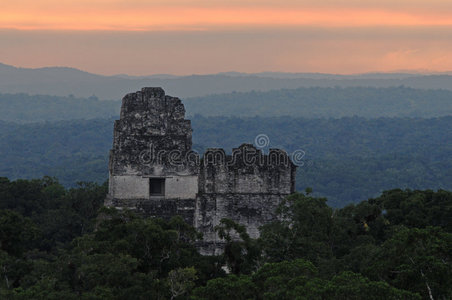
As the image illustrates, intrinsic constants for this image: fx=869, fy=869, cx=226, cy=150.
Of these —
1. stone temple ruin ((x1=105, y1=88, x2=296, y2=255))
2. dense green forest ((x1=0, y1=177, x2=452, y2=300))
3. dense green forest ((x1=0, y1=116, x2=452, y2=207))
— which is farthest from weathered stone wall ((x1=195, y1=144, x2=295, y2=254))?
dense green forest ((x1=0, y1=116, x2=452, y2=207))

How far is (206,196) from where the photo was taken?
23.3 m

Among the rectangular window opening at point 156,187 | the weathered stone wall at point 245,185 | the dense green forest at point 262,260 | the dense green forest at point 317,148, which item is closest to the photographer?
the dense green forest at point 262,260

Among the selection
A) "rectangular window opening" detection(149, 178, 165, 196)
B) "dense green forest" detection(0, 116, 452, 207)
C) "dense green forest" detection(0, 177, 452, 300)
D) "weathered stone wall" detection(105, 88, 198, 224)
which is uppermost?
"dense green forest" detection(0, 116, 452, 207)

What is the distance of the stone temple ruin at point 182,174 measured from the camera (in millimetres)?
23344

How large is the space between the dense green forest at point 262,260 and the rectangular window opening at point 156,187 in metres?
2.29

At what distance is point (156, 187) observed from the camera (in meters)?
24.6

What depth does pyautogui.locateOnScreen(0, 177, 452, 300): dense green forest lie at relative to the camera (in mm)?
15500

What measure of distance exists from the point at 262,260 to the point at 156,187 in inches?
256

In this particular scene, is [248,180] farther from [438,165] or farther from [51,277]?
[438,165]

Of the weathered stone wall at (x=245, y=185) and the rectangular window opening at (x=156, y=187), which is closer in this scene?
the weathered stone wall at (x=245, y=185)

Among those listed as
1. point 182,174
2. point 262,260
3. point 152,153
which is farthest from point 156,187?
point 262,260

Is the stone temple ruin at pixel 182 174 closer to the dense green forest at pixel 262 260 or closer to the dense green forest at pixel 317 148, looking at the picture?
the dense green forest at pixel 262 260

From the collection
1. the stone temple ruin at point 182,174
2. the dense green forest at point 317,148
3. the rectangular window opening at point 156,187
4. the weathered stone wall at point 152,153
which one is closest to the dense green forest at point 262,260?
the stone temple ruin at point 182,174

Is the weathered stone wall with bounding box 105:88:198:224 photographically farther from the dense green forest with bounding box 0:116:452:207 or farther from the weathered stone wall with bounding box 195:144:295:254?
the dense green forest with bounding box 0:116:452:207
